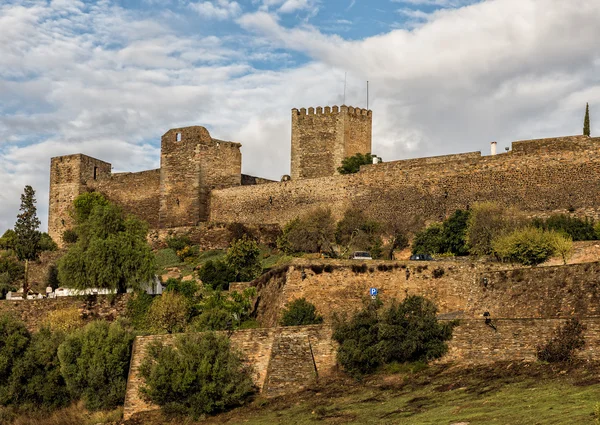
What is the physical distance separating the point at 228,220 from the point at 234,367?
2531 centimetres

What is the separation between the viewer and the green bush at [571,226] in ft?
126

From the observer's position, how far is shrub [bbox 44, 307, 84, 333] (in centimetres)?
3725

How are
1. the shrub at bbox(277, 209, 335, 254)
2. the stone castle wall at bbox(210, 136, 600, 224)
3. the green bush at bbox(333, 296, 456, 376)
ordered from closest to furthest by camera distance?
the green bush at bbox(333, 296, 456, 376)
the stone castle wall at bbox(210, 136, 600, 224)
the shrub at bbox(277, 209, 335, 254)

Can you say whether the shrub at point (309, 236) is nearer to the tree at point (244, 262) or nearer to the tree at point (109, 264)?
the tree at point (244, 262)

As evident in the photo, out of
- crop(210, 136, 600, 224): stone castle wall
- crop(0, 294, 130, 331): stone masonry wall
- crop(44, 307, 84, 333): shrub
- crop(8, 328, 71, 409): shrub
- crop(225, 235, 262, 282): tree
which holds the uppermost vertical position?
crop(210, 136, 600, 224): stone castle wall

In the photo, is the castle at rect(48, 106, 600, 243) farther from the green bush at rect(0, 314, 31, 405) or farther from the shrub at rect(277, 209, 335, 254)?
the green bush at rect(0, 314, 31, 405)

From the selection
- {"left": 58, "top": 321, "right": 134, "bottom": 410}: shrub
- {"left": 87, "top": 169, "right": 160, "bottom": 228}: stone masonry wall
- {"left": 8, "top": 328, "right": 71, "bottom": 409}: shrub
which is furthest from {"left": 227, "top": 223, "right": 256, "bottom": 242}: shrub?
{"left": 58, "top": 321, "right": 134, "bottom": 410}: shrub

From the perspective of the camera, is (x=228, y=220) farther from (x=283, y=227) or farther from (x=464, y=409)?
(x=464, y=409)

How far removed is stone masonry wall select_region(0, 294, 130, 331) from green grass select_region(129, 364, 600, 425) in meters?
11.6

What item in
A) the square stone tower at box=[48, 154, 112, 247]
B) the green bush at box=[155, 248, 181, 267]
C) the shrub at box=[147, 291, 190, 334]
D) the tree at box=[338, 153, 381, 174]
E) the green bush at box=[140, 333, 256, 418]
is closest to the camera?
the green bush at box=[140, 333, 256, 418]

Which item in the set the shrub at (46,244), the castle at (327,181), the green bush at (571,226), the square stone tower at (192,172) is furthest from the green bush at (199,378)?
the shrub at (46,244)

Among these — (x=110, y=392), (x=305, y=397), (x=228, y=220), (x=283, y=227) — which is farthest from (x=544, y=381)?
(x=228, y=220)

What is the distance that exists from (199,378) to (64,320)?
11.1 m

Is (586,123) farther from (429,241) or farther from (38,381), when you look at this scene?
(38,381)
